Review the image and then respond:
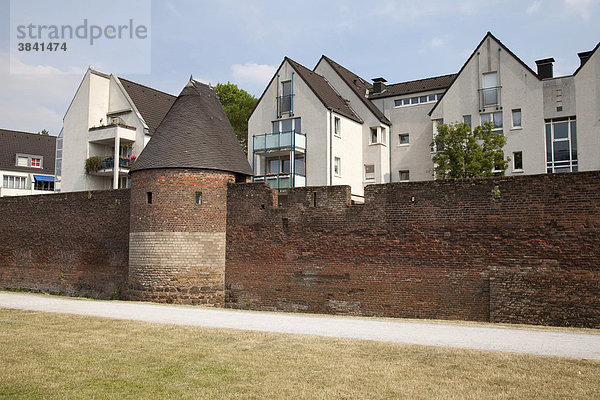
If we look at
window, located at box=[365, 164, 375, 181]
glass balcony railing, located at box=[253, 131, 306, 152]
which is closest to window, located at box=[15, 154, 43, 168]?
glass balcony railing, located at box=[253, 131, 306, 152]

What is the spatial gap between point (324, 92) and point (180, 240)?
15760 millimetres

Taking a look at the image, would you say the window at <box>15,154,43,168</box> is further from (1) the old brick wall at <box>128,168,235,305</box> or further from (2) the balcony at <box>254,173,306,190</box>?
(1) the old brick wall at <box>128,168,235,305</box>

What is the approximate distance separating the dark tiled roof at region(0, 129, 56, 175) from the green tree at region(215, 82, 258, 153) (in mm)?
17790

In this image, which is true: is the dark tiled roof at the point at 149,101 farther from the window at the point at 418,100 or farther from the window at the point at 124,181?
the window at the point at 418,100

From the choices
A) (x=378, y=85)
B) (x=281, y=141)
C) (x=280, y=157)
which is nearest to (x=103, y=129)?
(x=280, y=157)

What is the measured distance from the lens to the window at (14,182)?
44.3 metres

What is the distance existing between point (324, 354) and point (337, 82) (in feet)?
85.5

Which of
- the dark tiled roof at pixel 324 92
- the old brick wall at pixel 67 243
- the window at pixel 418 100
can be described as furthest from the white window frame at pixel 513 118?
the old brick wall at pixel 67 243

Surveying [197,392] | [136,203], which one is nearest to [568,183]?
[197,392]

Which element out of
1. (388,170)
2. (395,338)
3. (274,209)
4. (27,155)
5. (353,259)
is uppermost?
(27,155)

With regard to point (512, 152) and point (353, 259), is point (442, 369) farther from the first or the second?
point (512, 152)

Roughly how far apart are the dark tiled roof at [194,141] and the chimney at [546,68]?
17540 millimetres

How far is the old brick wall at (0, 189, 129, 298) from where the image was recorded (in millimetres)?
20719

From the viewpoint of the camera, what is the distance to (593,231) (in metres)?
13.0
